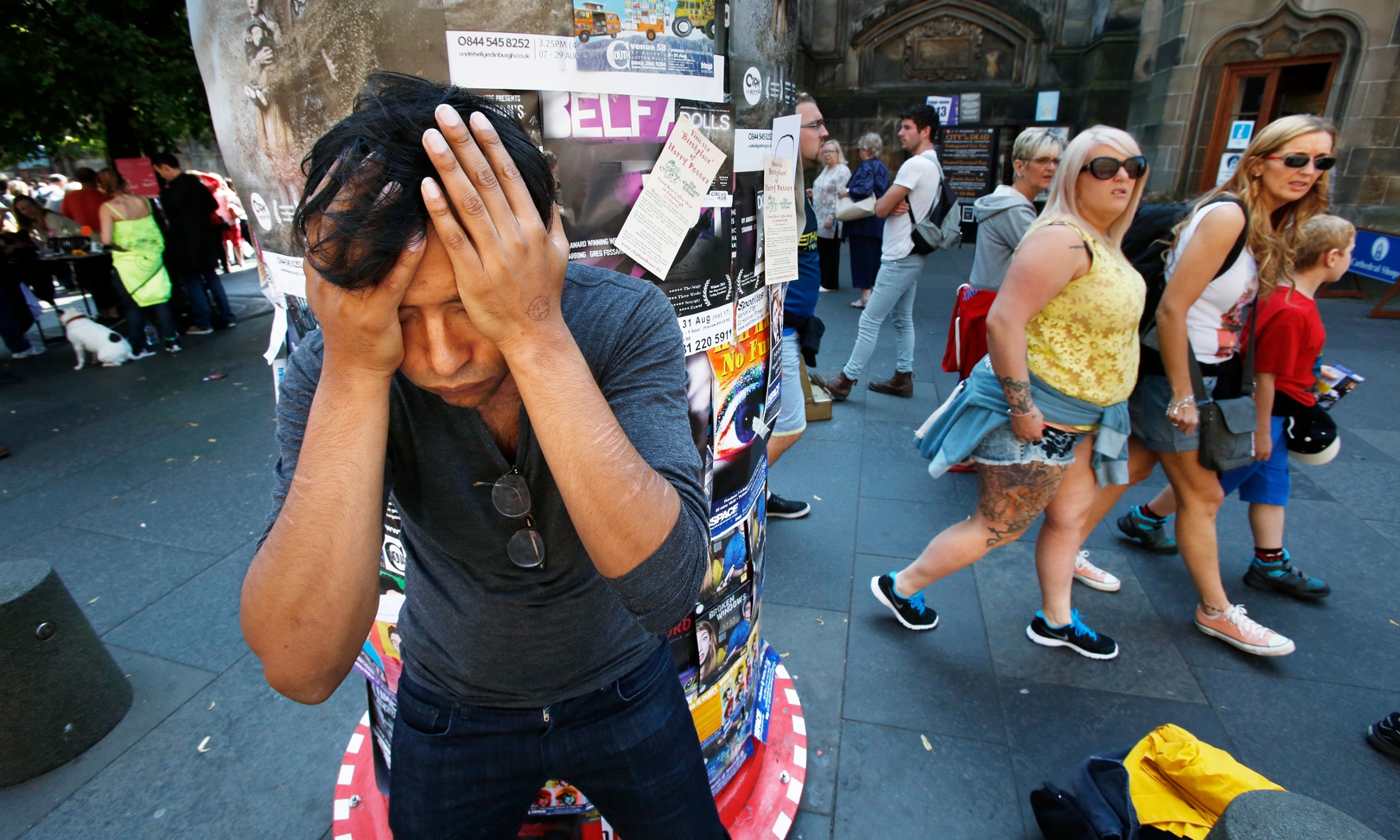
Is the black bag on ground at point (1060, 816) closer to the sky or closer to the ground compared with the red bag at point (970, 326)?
closer to the ground

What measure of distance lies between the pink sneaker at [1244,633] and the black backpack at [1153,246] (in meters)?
1.32

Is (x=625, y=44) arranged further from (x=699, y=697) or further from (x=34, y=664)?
(x=34, y=664)

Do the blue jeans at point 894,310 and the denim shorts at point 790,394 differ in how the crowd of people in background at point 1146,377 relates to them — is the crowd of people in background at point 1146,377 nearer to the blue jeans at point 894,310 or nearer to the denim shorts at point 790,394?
the denim shorts at point 790,394

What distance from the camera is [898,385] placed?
616cm

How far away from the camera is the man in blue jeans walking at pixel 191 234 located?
27.2 feet

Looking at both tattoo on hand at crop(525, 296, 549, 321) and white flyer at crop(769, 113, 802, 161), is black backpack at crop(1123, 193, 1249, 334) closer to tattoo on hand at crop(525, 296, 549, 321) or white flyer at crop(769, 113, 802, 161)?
white flyer at crop(769, 113, 802, 161)

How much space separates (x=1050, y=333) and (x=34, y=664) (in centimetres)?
398

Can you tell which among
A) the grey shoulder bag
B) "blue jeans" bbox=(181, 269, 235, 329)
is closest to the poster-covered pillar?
the grey shoulder bag

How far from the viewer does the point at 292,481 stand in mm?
1072

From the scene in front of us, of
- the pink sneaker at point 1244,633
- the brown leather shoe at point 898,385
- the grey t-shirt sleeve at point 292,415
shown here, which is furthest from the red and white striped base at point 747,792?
the brown leather shoe at point 898,385

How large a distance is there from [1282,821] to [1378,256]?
36.9 feet

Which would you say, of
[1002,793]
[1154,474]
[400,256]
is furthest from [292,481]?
[1154,474]

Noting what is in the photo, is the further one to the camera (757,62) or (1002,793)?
(1002,793)

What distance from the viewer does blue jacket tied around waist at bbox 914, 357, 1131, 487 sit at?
9.04 feet
